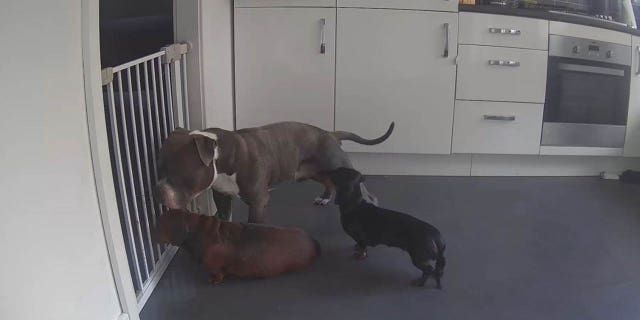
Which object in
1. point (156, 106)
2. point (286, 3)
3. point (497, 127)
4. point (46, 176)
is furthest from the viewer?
point (497, 127)

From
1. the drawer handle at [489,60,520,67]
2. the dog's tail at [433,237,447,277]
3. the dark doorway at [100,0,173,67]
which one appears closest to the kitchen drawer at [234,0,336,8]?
the dark doorway at [100,0,173,67]

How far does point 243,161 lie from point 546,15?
2.14 meters

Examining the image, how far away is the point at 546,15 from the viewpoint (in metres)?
3.24

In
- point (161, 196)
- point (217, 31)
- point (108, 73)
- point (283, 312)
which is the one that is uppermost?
point (217, 31)

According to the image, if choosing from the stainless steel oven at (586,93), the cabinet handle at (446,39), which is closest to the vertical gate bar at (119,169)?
the cabinet handle at (446,39)

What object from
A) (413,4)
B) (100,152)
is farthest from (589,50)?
(100,152)

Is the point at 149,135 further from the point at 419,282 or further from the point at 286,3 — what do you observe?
the point at 286,3

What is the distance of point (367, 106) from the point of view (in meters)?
3.28

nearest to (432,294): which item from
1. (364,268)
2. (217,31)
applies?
(364,268)

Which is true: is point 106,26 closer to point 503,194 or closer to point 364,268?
point 364,268

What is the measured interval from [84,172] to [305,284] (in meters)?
0.92

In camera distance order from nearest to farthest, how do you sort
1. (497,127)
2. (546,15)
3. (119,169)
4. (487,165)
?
1. (119,169)
2. (546,15)
3. (497,127)
4. (487,165)

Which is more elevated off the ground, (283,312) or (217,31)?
(217,31)

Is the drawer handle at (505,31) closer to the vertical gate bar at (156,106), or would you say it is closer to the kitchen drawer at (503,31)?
the kitchen drawer at (503,31)
